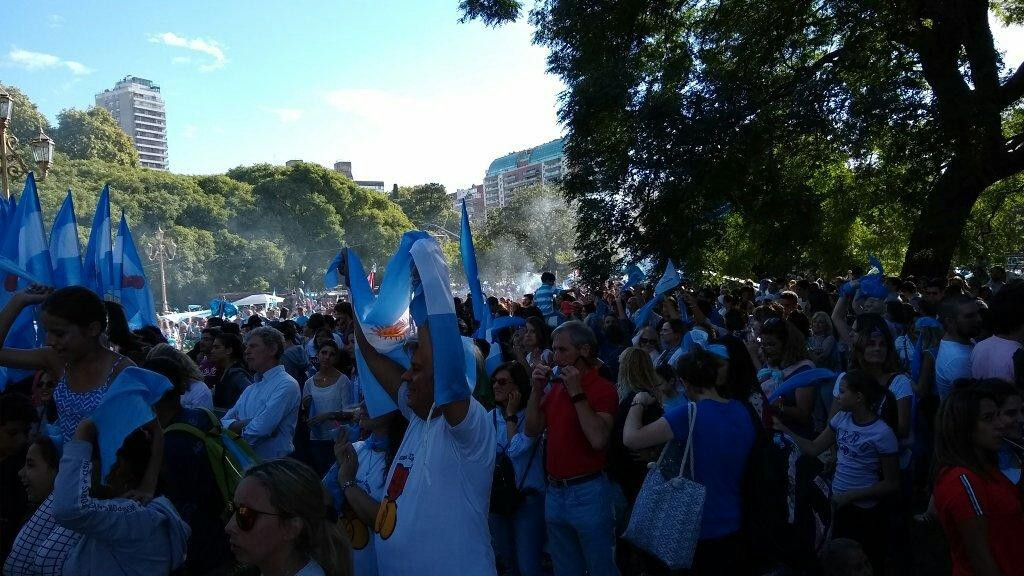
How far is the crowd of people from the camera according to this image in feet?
9.07

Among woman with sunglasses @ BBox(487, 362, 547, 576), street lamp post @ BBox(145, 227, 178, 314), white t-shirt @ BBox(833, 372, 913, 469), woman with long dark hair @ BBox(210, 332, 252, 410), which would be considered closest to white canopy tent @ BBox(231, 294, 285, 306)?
street lamp post @ BBox(145, 227, 178, 314)

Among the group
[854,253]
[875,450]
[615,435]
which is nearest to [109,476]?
[615,435]

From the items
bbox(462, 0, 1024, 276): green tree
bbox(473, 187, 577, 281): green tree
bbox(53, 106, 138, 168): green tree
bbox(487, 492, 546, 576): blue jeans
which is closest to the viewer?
bbox(487, 492, 546, 576): blue jeans

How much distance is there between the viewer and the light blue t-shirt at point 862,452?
13.8 ft

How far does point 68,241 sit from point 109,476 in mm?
5891

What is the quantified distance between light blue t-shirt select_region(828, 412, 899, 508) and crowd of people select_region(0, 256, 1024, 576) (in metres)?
0.01

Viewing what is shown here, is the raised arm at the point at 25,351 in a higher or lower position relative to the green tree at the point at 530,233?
lower

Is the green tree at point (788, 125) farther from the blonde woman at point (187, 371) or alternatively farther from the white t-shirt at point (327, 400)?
the blonde woman at point (187, 371)

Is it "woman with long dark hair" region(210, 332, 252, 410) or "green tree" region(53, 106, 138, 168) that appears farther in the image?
"green tree" region(53, 106, 138, 168)

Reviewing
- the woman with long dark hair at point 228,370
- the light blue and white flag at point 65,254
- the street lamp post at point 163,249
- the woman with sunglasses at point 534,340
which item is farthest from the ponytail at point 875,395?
the street lamp post at point 163,249

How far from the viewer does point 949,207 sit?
13.0 meters

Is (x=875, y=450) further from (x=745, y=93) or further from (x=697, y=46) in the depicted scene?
(x=697, y=46)

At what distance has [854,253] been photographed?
19031 millimetres

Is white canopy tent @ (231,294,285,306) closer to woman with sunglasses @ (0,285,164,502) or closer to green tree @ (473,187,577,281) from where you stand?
green tree @ (473,187,577,281)
